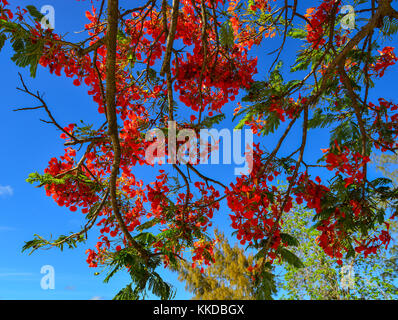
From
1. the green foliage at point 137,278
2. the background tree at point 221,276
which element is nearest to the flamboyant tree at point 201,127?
the green foliage at point 137,278

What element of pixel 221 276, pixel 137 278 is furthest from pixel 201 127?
pixel 221 276

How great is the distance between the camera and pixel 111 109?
2859 mm

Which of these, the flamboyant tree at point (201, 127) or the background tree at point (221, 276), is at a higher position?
the flamboyant tree at point (201, 127)

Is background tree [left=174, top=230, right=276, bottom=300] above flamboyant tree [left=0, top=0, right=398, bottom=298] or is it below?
below

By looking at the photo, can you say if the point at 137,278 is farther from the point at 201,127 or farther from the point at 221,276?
the point at 221,276

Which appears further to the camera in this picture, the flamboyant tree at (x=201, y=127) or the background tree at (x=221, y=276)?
the background tree at (x=221, y=276)

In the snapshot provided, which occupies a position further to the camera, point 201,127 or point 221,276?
point 221,276

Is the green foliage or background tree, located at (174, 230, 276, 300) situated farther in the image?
background tree, located at (174, 230, 276, 300)

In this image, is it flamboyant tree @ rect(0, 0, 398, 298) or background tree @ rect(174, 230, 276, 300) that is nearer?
flamboyant tree @ rect(0, 0, 398, 298)

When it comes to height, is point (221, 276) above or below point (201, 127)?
below

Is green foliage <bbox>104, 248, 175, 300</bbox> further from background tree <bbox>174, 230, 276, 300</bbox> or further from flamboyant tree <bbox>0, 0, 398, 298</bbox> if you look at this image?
background tree <bbox>174, 230, 276, 300</bbox>

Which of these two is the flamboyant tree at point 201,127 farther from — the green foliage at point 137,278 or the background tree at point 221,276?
the background tree at point 221,276

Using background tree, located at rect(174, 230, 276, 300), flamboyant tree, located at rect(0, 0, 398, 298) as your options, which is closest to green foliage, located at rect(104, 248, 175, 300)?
flamboyant tree, located at rect(0, 0, 398, 298)

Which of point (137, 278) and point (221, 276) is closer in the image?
point (137, 278)
